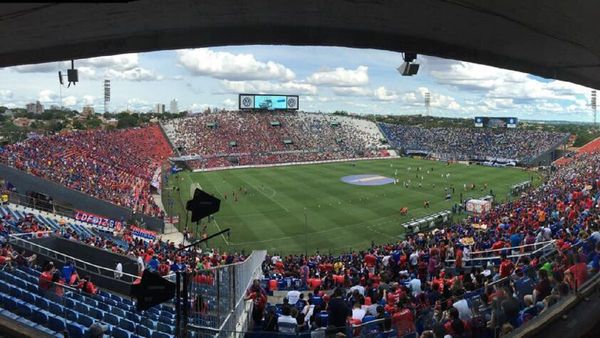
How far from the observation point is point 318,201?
3828 cm

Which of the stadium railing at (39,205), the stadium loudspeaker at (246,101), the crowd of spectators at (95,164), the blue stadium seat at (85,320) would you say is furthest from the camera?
the stadium loudspeaker at (246,101)

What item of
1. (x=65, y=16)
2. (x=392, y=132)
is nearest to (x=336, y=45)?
(x=65, y=16)

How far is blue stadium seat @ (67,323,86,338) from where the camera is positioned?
6.96 metres

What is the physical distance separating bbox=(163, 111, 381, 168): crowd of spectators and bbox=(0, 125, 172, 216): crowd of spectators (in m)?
12.2

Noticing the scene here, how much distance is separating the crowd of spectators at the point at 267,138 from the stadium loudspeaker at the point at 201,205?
186 feet

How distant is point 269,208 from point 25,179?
645 inches

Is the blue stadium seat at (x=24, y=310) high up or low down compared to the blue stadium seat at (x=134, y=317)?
up

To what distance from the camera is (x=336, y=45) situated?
221 inches

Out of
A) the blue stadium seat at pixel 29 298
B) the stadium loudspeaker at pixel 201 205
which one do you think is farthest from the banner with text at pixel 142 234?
the stadium loudspeaker at pixel 201 205

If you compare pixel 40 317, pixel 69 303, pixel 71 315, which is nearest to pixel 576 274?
pixel 71 315

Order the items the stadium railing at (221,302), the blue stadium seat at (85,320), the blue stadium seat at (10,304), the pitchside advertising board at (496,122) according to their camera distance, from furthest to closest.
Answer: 1. the pitchside advertising board at (496,122)
2. the blue stadium seat at (10,304)
3. the blue stadium seat at (85,320)
4. the stadium railing at (221,302)

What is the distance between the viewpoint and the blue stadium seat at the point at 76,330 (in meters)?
6.96

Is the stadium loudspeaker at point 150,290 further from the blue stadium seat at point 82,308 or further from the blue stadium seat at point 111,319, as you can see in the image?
the blue stadium seat at point 82,308

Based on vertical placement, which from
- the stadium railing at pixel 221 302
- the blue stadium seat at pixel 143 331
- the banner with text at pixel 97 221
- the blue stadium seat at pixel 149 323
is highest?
the stadium railing at pixel 221 302
